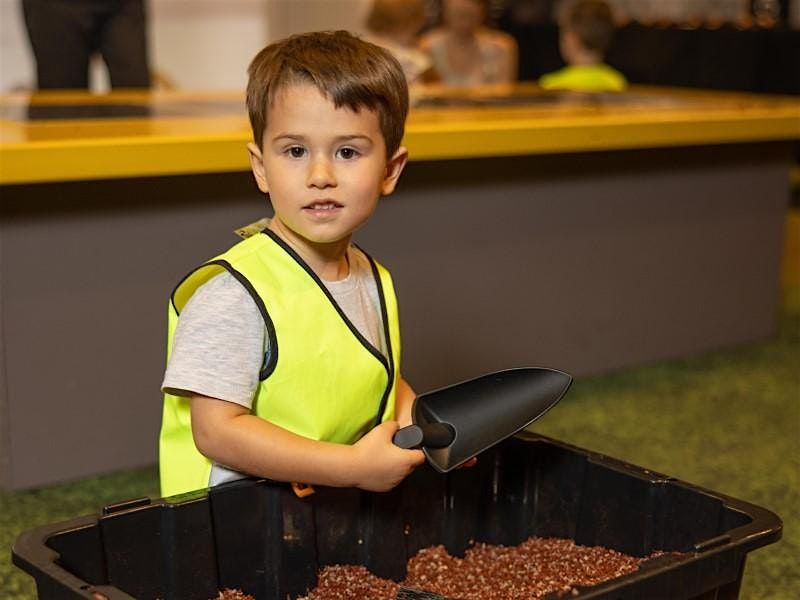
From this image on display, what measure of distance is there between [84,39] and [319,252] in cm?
170

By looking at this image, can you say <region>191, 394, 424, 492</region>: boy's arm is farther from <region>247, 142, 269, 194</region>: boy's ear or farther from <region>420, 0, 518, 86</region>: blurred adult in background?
<region>420, 0, 518, 86</region>: blurred adult in background

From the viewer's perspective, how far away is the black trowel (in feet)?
3.65

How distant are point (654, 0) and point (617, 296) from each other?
350 centimetres

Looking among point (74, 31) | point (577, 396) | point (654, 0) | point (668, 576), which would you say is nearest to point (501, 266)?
point (577, 396)

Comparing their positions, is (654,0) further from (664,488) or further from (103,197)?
(664,488)

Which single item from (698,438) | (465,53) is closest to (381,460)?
(698,438)

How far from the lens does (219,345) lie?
104 cm

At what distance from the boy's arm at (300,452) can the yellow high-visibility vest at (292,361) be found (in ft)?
Result: 0.19

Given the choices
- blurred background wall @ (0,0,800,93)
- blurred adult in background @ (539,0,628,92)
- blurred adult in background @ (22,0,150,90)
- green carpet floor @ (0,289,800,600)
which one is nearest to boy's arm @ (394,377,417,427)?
Result: green carpet floor @ (0,289,800,600)

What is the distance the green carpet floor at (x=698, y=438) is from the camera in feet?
5.08

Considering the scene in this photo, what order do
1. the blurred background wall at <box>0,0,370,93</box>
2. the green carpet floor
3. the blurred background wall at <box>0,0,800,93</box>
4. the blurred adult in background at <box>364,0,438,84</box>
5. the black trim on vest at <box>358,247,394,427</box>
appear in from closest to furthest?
the black trim on vest at <box>358,247,394,427</box> < the green carpet floor < the blurred adult in background at <box>364,0,438,84</box> < the blurred background wall at <box>0,0,800,93</box> < the blurred background wall at <box>0,0,370,93</box>

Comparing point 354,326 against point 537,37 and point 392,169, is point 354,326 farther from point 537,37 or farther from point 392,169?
point 537,37

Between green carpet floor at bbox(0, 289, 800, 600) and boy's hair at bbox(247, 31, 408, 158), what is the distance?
0.65 metres

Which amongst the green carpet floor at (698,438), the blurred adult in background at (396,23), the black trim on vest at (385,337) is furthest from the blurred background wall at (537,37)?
the black trim on vest at (385,337)
